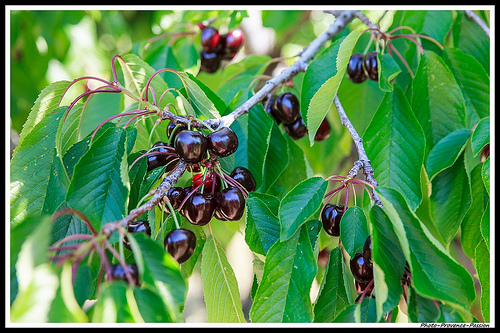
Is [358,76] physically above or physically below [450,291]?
above

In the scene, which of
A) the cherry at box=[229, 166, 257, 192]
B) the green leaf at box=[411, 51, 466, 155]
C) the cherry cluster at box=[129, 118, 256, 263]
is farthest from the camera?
the green leaf at box=[411, 51, 466, 155]

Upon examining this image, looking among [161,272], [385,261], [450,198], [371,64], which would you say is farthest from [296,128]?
[161,272]

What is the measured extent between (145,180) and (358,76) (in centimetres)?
87

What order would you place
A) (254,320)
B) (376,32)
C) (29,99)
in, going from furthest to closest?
(29,99) < (376,32) < (254,320)

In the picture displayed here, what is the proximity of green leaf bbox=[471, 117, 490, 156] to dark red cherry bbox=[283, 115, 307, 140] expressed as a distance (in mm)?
570

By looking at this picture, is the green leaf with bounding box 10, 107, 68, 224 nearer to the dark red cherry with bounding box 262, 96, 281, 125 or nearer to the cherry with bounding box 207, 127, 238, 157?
the cherry with bounding box 207, 127, 238, 157

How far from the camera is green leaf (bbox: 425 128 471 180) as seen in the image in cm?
123

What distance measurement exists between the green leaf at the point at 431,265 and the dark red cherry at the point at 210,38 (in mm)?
1320

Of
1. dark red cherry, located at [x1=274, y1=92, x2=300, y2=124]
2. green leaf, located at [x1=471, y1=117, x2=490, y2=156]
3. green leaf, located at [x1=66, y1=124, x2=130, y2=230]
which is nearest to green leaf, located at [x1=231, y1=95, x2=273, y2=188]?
dark red cherry, located at [x1=274, y1=92, x2=300, y2=124]

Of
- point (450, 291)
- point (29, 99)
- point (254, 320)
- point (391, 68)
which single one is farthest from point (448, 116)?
point (29, 99)

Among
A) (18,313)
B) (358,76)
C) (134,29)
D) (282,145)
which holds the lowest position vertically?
(18,313)

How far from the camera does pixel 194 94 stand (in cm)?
120

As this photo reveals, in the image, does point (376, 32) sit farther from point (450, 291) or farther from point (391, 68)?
point (450, 291)

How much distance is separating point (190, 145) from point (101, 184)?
0.68 feet
